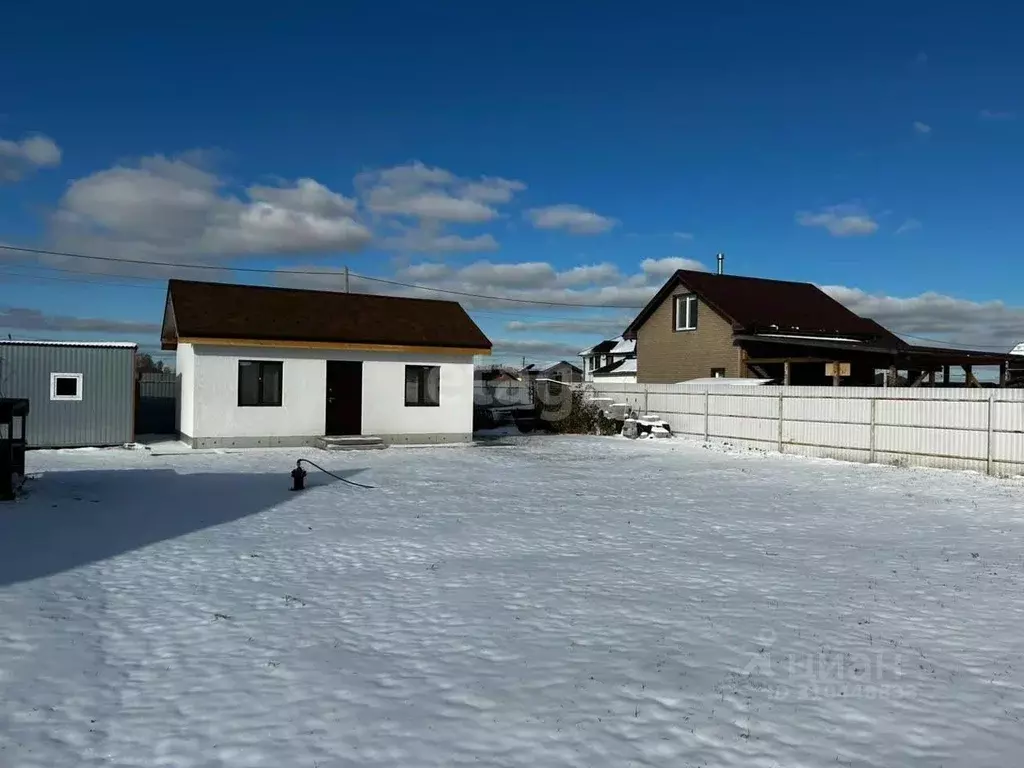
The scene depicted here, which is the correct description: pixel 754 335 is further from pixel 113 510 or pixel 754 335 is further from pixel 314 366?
pixel 113 510

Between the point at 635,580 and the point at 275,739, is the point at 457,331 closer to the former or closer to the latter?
the point at 635,580

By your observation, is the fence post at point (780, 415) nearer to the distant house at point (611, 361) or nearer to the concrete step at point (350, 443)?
the concrete step at point (350, 443)

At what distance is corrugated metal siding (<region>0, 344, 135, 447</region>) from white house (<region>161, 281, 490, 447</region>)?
1475 millimetres

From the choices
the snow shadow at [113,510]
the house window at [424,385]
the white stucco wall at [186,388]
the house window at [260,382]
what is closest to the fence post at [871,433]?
the house window at [424,385]

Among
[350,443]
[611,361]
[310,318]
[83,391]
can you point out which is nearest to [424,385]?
[350,443]

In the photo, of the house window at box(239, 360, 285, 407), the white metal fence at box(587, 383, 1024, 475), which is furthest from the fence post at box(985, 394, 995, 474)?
the house window at box(239, 360, 285, 407)

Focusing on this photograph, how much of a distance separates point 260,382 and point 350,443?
9.05ft

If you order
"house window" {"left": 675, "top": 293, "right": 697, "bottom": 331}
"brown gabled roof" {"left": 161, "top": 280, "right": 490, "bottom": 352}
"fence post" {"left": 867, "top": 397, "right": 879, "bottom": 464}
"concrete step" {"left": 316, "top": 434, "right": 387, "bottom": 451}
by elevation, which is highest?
"house window" {"left": 675, "top": 293, "right": 697, "bottom": 331}

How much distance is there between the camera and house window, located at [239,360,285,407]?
19.4 meters

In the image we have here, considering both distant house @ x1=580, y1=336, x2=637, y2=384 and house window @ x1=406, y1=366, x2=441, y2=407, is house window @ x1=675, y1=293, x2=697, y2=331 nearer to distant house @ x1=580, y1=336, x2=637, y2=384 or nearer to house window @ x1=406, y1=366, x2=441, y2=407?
house window @ x1=406, y1=366, x2=441, y2=407

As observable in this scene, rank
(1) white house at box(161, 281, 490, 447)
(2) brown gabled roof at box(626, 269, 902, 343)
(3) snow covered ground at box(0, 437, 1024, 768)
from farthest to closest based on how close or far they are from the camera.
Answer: (2) brown gabled roof at box(626, 269, 902, 343) → (1) white house at box(161, 281, 490, 447) → (3) snow covered ground at box(0, 437, 1024, 768)

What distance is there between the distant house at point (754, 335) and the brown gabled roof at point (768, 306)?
42 millimetres

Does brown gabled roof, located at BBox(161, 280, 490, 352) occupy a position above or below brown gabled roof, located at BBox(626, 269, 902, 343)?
below

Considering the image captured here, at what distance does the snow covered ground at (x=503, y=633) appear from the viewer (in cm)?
427
